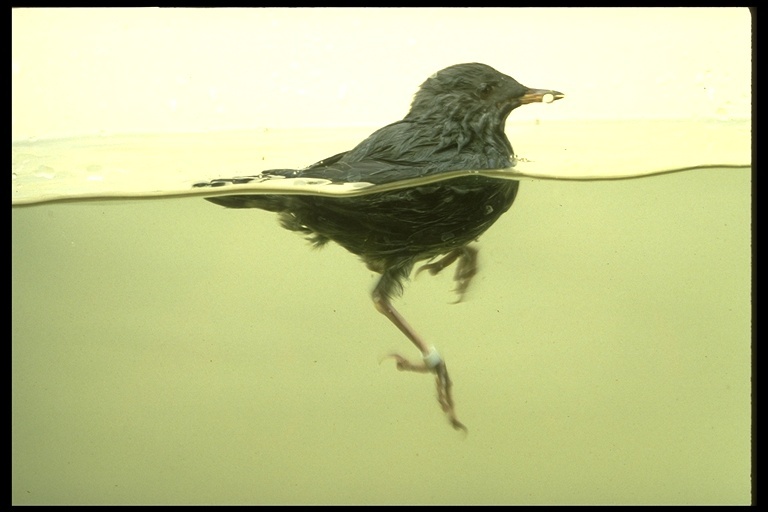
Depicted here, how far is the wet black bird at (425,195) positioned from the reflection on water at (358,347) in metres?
0.05

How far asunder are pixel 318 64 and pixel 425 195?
1.63 ft

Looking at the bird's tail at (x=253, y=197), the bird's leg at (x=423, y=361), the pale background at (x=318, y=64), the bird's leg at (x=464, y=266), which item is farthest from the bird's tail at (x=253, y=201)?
the bird's leg at (x=464, y=266)

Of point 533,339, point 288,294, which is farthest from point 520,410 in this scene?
point 288,294

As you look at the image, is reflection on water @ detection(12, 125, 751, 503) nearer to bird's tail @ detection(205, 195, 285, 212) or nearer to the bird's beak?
bird's tail @ detection(205, 195, 285, 212)

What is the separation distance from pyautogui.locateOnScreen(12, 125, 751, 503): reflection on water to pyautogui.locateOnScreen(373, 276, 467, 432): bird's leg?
25 mm

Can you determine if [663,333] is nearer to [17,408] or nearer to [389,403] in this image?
[389,403]

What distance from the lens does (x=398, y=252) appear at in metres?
6.70

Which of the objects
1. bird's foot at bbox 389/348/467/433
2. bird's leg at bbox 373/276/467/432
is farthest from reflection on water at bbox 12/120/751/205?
bird's foot at bbox 389/348/467/433

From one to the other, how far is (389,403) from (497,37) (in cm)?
105

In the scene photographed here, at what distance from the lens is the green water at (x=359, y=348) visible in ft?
22.1

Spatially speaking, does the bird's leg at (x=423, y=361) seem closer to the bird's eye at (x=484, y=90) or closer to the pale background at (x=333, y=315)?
the pale background at (x=333, y=315)

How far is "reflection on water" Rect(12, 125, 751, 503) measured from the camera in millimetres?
6727

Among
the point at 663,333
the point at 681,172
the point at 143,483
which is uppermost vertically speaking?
the point at 681,172

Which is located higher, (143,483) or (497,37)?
(497,37)
